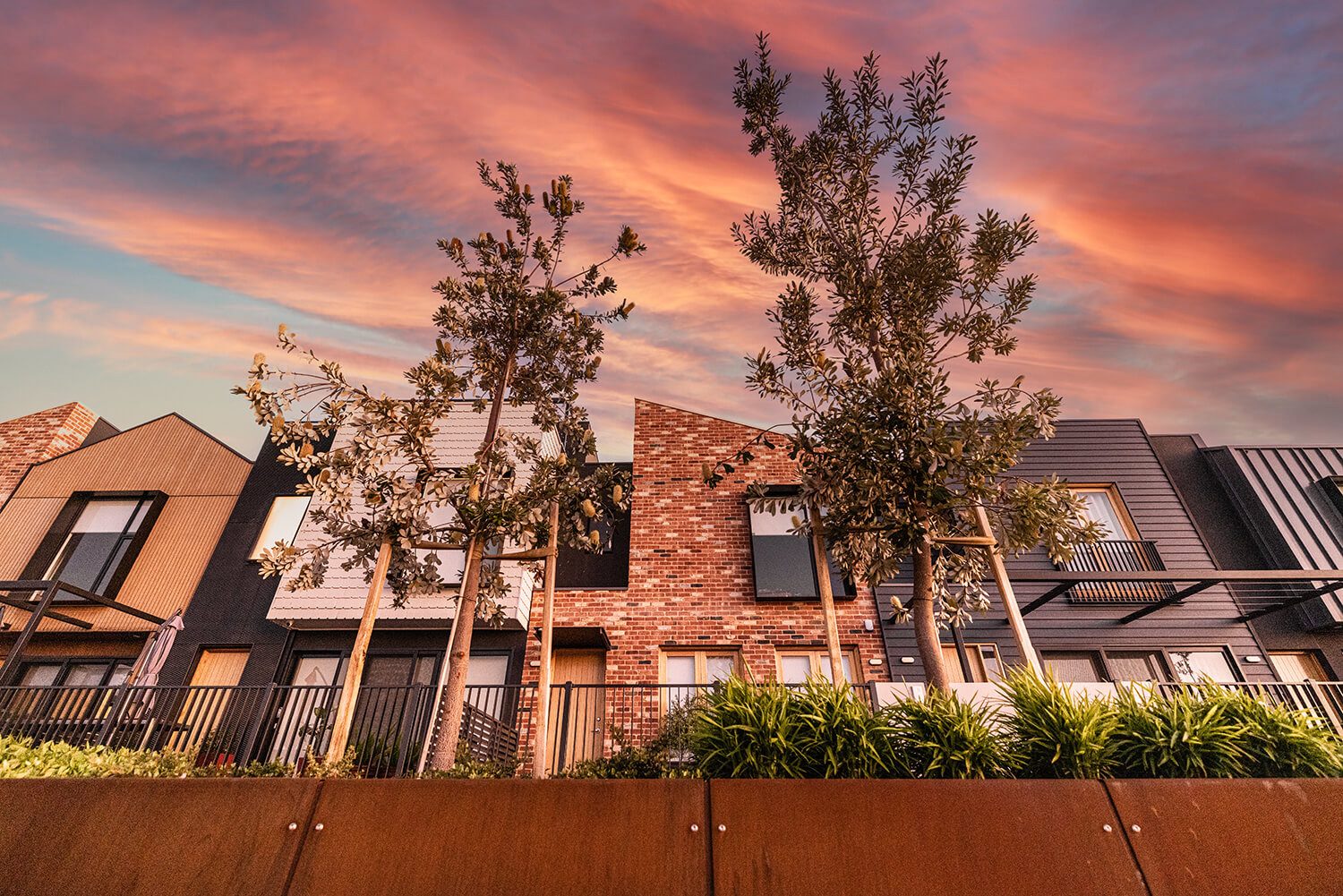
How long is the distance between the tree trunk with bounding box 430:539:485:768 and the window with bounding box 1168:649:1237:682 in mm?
12307

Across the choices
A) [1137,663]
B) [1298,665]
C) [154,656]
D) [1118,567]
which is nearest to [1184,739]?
[1137,663]

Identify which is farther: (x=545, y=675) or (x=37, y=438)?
(x=37, y=438)

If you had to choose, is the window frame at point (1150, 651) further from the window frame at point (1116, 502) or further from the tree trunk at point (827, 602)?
the tree trunk at point (827, 602)

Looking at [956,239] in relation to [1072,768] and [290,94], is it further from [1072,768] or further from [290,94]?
[290,94]

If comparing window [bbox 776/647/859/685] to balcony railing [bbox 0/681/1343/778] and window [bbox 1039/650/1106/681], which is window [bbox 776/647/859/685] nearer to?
balcony railing [bbox 0/681/1343/778]

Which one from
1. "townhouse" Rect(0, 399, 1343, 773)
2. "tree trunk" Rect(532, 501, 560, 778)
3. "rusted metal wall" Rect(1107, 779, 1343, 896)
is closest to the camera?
"rusted metal wall" Rect(1107, 779, 1343, 896)

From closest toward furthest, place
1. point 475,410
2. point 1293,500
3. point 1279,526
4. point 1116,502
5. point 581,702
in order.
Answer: point 475,410 < point 581,702 < point 1279,526 < point 1293,500 < point 1116,502

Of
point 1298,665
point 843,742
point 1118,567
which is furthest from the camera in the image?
point 1118,567

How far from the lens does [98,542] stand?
42.5ft

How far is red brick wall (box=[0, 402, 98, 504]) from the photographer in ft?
47.3

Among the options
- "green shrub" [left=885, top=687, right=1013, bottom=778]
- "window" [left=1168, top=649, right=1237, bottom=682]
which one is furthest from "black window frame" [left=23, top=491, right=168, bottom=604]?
"window" [left=1168, top=649, right=1237, bottom=682]

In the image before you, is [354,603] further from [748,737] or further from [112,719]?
[748,737]

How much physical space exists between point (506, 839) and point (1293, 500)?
56.8ft

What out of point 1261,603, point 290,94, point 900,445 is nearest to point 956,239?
point 900,445
